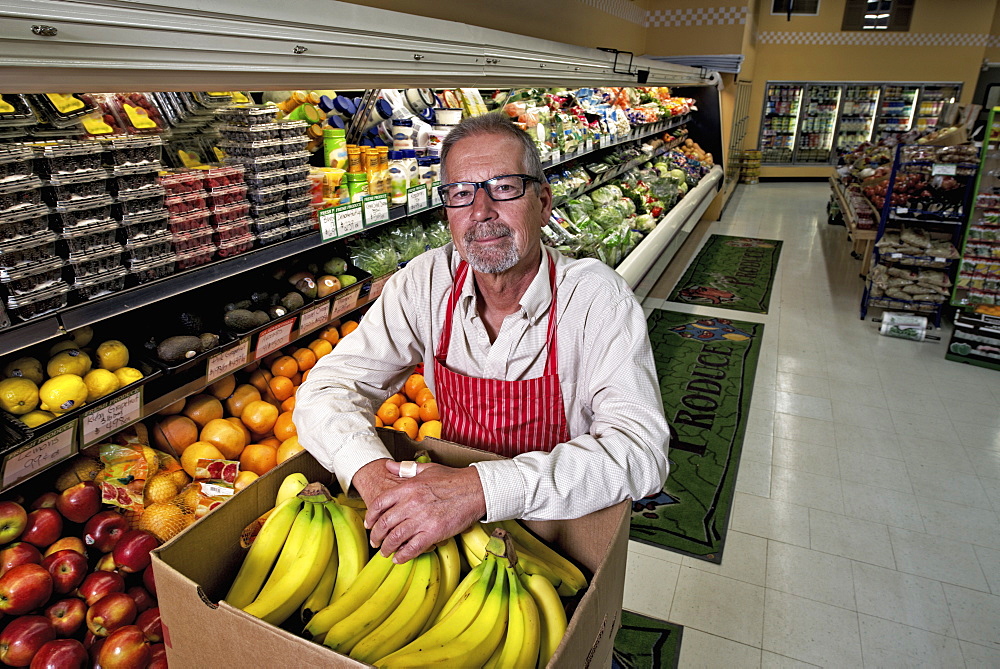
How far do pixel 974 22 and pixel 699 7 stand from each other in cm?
886

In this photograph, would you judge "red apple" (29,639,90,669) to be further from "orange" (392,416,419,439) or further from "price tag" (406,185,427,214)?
"price tag" (406,185,427,214)

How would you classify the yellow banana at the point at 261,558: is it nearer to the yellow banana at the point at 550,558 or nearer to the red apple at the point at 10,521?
the yellow banana at the point at 550,558

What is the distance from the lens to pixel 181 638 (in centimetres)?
95

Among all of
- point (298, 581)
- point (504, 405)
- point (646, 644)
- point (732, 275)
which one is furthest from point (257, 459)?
point (732, 275)

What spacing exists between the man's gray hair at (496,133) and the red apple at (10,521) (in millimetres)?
1361

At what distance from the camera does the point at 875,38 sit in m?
13.4

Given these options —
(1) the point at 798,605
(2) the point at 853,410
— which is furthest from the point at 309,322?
(2) the point at 853,410

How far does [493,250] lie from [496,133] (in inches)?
11.1

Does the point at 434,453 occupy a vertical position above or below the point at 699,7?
below

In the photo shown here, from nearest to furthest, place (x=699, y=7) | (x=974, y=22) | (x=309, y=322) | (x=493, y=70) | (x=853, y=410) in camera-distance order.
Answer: (x=309, y=322), (x=493, y=70), (x=853, y=410), (x=699, y=7), (x=974, y=22)

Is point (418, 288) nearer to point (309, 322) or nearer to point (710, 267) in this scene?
point (309, 322)

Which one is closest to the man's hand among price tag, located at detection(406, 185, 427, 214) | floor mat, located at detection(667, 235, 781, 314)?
price tag, located at detection(406, 185, 427, 214)

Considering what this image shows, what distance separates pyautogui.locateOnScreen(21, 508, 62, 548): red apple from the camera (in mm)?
1538

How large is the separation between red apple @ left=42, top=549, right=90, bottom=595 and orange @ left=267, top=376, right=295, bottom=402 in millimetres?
941
